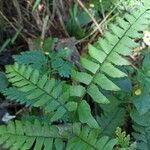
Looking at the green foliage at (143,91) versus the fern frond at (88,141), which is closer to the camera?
the fern frond at (88,141)

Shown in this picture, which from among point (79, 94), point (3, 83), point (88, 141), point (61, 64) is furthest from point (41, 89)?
point (3, 83)

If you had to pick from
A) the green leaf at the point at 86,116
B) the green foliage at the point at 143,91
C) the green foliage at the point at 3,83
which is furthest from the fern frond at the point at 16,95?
the green foliage at the point at 143,91

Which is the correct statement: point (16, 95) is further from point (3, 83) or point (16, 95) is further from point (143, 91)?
point (143, 91)

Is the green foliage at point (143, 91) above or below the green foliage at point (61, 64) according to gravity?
below

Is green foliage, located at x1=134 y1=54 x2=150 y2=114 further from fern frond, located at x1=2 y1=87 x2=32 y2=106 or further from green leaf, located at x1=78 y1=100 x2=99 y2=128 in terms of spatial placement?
fern frond, located at x1=2 y1=87 x2=32 y2=106

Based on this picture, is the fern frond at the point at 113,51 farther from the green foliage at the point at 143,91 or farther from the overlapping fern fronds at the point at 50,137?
the green foliage at the point at 143,91

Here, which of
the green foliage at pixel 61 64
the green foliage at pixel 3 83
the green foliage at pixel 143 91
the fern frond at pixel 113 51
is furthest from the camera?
the green foliage at pixel 3 83

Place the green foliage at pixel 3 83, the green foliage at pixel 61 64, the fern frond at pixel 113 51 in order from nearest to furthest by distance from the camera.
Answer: the fern frond at pixel 113 51, the green foliage at pixel 61 64, the green foliage at pixel 3 83

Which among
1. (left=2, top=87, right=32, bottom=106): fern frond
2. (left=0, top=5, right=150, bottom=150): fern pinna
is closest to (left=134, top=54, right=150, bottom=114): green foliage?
(left=0, top=5, right=150, bottom=150): fern pinna
